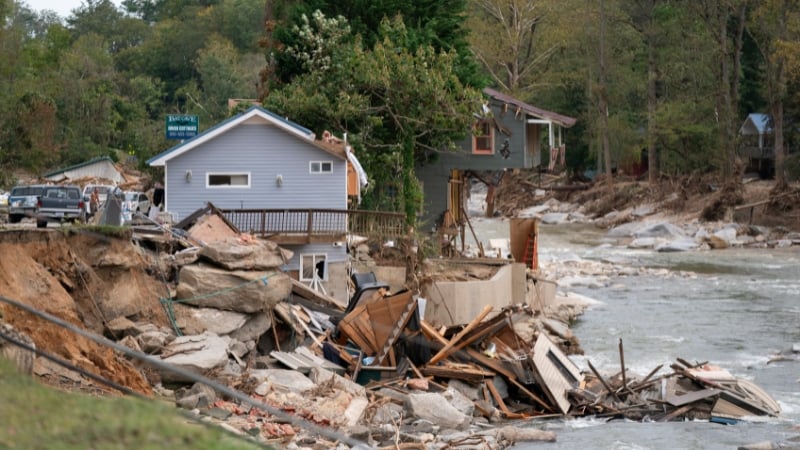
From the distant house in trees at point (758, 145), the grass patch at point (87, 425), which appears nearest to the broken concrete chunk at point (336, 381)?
the grass patch at point (87, 425)

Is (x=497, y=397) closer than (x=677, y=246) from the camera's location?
Yes

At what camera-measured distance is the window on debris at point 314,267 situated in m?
31.1

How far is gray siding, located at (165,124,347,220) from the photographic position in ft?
108

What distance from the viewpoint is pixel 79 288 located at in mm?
20797

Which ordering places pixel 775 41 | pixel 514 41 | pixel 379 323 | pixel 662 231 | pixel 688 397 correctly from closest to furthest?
pixel 688 397
pixel 379 323
pixel 662 231
pixel 775 41
pixel 514 41

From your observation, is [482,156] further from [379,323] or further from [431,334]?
[431,334]

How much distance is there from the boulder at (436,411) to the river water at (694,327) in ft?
3.90

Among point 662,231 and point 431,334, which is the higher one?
point 662,231

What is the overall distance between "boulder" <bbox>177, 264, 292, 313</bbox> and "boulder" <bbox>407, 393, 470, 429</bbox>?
13.7 ft

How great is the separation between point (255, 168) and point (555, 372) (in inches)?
507

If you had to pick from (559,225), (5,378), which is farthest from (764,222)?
(5,378)

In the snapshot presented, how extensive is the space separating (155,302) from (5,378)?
12616 millimetres

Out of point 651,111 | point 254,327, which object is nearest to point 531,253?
point 254,327

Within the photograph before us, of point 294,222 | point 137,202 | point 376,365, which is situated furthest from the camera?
point 137,202
